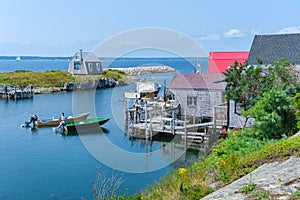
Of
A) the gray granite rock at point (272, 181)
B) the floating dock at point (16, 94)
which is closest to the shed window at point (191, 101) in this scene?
the gray granite rock at point (272, 181)

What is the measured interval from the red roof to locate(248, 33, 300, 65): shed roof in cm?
800

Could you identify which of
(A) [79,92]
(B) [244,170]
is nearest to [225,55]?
(B) [244,170]

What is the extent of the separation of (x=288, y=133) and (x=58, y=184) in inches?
407

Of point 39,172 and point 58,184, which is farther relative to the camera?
point 39,172

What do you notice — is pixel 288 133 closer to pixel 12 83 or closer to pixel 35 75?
pixel 12 83

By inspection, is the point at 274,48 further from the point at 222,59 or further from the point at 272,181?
the point at 272,181

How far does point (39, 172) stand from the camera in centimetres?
1859

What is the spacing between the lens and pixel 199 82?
2644 centimetres

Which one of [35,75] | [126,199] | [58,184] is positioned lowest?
[58,184]

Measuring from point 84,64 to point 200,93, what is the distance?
137 ft

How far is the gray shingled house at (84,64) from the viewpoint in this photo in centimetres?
6425

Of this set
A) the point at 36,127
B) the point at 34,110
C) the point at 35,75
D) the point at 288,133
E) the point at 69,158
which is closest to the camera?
the point at 288,133

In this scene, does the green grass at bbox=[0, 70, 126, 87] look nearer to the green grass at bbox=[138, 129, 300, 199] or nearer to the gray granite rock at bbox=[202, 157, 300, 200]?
the green grass at bbox=[138, 129, 300, 199]

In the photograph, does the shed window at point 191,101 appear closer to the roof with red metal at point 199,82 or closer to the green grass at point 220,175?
the roof with red metal at point 199,82
